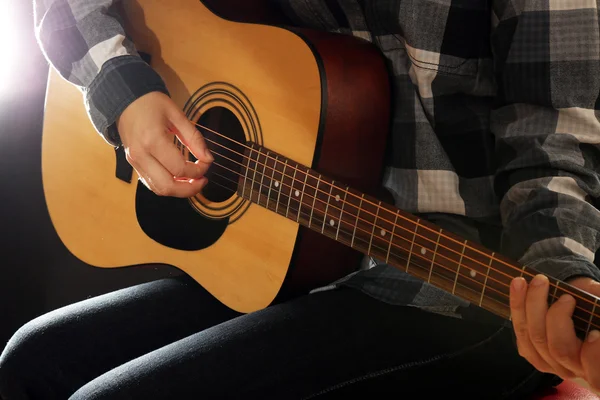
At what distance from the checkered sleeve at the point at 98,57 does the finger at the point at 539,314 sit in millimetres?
626

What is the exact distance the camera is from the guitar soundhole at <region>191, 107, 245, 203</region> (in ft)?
3.12

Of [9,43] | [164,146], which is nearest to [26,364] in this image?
[164,146]

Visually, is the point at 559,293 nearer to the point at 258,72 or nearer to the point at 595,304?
the point at 595,304

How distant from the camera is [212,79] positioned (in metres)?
1.00

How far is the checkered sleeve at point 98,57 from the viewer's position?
0.97m

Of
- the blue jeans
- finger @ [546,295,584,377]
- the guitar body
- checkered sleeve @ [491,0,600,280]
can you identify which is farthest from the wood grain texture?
finger @ [546,295,584,377]

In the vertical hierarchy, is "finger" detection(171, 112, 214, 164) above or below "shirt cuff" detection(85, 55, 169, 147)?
below

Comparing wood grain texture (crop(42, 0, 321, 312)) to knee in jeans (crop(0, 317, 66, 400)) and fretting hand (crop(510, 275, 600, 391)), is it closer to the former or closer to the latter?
knee in jeans (crop(0, 317, 66, 400))

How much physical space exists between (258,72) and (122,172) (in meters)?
0.35

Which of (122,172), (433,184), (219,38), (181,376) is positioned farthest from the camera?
(122,172)

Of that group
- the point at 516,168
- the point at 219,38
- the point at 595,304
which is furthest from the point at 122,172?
the point at 595,304

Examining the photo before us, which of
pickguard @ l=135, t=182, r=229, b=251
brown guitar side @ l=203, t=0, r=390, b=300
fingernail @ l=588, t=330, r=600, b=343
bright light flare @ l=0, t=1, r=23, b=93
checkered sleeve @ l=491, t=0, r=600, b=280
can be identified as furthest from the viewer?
bright light flare @ l=0, t=1, r=23, b=93

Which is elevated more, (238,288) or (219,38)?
(219,38)

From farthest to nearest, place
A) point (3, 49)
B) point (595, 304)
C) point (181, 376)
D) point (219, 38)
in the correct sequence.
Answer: point (3, 49) → point (219, 38) → point (181, 376) → point (595, 304)
